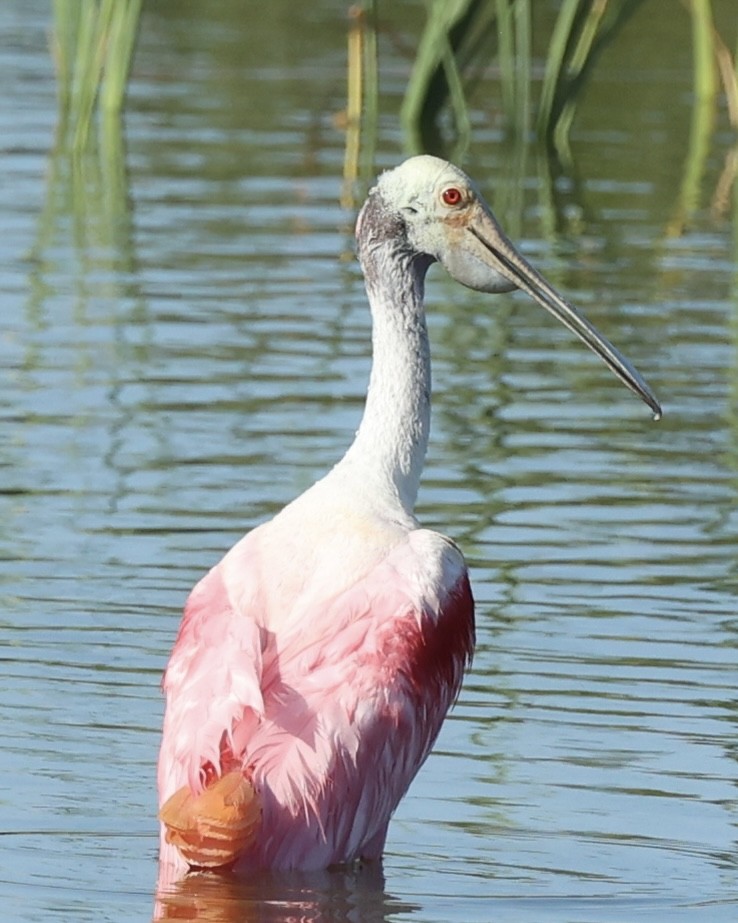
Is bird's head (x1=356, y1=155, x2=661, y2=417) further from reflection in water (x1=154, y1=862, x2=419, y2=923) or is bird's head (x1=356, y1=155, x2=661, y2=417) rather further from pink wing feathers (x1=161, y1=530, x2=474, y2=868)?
reflection in water (x1=154, y1=862, x2=419, y2=923)

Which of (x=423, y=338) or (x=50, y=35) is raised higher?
(x=423, y=338)

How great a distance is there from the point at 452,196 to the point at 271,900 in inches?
87.6

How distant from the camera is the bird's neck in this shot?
7.06 m

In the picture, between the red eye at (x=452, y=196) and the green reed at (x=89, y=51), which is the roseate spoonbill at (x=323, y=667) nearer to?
the red eye at (x=452, y=196)

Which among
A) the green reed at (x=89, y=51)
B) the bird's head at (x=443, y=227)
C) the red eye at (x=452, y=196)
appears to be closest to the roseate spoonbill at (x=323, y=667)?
A: the bird's head at (x=443, y=227)

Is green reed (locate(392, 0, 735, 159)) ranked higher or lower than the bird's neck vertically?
lower

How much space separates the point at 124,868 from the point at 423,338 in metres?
1.83

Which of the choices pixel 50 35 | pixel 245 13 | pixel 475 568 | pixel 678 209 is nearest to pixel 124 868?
pixel 475 568

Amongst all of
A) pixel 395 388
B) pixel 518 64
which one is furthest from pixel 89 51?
pixel 395 388

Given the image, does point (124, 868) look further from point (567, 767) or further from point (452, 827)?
point (567, 767)

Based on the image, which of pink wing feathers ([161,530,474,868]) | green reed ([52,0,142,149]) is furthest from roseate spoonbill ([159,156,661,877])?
green reed ([52,0,142,149])

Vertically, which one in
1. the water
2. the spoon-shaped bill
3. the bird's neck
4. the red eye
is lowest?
the water

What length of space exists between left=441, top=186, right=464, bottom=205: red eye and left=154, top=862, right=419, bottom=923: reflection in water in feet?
6.74

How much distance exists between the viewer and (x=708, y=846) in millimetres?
6770
